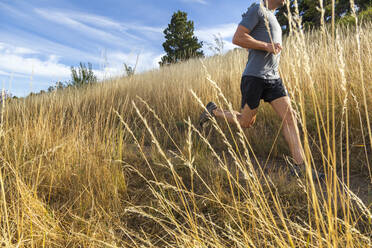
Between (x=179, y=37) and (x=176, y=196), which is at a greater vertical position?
(x=179, y=37)

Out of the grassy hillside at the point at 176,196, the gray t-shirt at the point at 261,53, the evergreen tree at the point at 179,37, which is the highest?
the evergreen tree at the point at 179,37

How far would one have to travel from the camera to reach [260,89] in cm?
258

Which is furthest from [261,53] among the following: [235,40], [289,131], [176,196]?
[176,196]

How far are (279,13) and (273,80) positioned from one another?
54.6 feet

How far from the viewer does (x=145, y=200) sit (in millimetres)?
2043

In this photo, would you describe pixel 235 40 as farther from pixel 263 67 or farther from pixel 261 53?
pixel 263 67

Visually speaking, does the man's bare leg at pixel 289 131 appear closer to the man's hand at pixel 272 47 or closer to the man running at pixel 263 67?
the man running at pixel 263 67

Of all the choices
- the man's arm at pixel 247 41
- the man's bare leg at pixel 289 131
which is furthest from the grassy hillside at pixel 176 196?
the man's arm at pixel 247 41

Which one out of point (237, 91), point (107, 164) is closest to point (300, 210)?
point (107, 164)

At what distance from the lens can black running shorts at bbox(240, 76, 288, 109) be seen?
8.38 feet

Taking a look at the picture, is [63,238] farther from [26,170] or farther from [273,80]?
[273,80]

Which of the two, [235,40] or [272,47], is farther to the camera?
[235,40]

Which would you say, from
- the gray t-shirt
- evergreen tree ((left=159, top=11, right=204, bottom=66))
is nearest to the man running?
the gray t-shirt

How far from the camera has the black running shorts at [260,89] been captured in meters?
2.55
